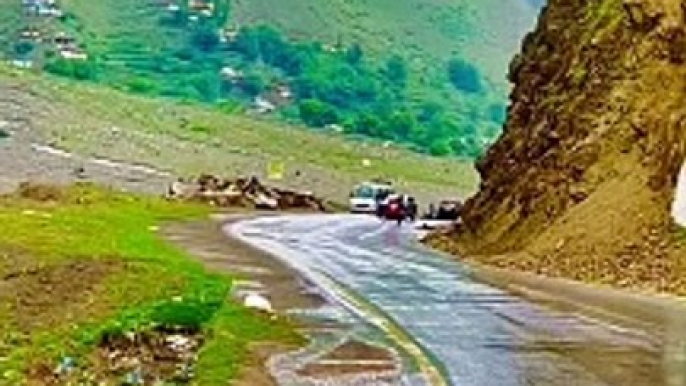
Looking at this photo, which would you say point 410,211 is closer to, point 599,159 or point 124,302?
point 599,159

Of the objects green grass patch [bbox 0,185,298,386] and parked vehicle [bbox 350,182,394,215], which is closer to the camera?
green grass patch [bbox 0,185,298,386]

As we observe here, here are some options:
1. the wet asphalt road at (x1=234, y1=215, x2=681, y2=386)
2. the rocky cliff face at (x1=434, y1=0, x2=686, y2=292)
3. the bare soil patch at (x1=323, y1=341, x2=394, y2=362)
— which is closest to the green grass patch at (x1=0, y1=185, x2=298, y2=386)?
the bare soil patch at (x1=323, y1=341, x2=394, y2=362)

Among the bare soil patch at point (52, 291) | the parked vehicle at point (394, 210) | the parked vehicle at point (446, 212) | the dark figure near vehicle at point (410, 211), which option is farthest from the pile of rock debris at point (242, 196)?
the bare soil patch at point (52, 291)

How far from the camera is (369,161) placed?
7160 inches

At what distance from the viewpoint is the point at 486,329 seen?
23.9 metres

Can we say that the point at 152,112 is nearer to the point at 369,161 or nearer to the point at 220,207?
the point at 369,161

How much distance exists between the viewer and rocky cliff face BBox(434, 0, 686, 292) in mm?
41219

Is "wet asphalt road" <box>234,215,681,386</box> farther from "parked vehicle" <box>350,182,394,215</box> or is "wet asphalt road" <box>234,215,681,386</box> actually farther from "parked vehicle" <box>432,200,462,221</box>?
"parked vehicle" <box>350,182,394,215</box>

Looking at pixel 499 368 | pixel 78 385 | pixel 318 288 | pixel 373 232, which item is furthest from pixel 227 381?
pixel 373 232

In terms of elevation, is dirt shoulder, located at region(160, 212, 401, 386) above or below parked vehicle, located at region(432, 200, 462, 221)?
below

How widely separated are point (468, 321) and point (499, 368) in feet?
21.5

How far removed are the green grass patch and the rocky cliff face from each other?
1022cm

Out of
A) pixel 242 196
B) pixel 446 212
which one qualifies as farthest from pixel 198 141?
pixel 446 212

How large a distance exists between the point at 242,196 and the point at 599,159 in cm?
5517
